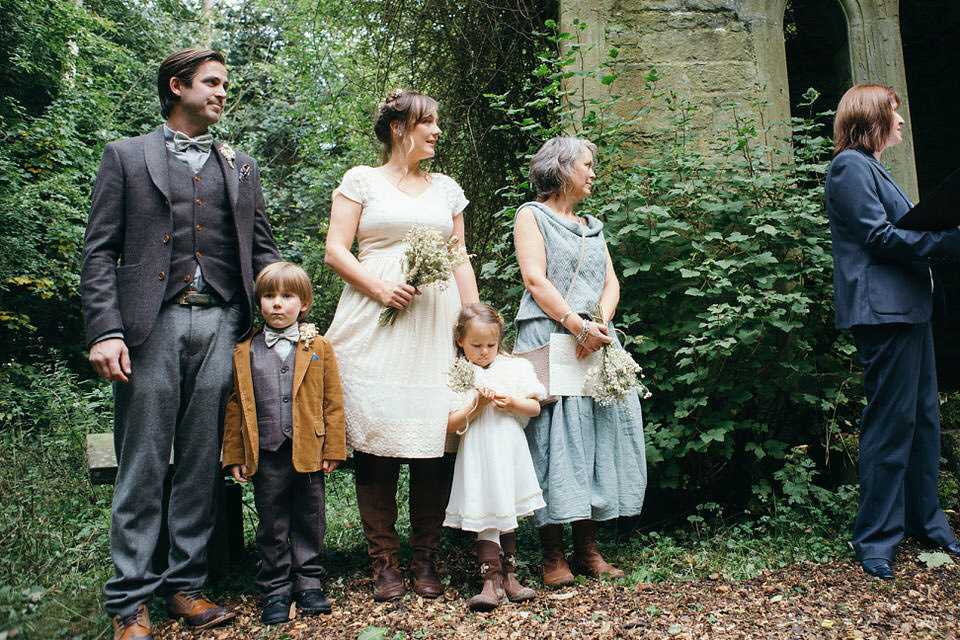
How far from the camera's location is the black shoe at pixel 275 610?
278cm

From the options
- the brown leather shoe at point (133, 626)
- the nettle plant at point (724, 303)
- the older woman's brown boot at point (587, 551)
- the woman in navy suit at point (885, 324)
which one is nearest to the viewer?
the brown leather shoe at point (133, 626)

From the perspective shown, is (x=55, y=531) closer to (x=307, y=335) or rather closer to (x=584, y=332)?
(x=307, y=335)

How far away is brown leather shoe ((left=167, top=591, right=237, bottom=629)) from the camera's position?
271cm

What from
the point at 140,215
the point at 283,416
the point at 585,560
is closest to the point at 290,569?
the point at 283,416

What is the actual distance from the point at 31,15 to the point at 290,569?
8.66 m

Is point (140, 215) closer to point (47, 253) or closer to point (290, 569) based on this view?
point (290, 569)

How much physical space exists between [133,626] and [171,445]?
64 centimetres

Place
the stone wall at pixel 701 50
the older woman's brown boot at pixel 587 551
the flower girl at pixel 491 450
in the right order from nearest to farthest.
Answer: the flower girl at pixel 491 450 < the older woman's brown boot at pixel 587 551 < the stone wall at pixel 701 50

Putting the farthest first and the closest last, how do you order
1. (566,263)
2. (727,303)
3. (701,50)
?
(701,50) < (727,303) < (566,263)

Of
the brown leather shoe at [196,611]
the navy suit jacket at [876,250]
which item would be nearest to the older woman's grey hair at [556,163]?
the navy suit jacket at [876,250]

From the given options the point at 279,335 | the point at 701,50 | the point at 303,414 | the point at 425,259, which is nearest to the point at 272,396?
the point at 303,414

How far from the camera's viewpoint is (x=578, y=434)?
3.19m

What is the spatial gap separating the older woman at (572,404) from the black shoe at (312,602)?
938mm

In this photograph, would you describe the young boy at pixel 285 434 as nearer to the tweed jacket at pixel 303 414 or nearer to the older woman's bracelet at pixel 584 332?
the tweed jacket at pixel 303 414
